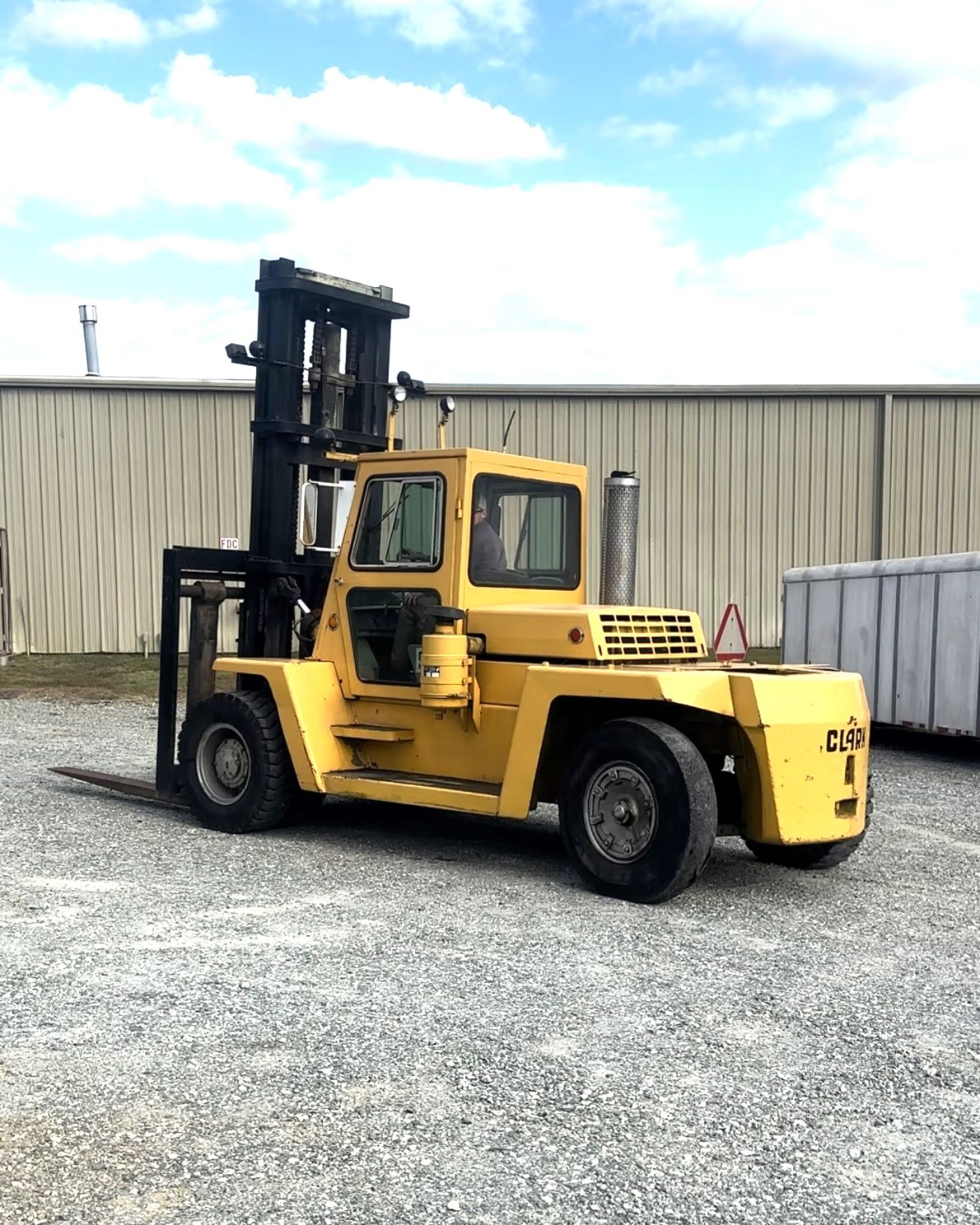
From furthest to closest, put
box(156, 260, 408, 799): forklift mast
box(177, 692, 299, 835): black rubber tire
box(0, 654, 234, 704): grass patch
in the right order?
box(0, 654, 234, 704): grass patch → box(156, 260, 408, 799): forklift mast → box(177, 692, 299, 835): black rubber tire

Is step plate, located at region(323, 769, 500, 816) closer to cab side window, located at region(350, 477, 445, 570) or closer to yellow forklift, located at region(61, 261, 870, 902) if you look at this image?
yellow forklift, located at region(61, 261, 870, 902)

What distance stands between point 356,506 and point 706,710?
275cm

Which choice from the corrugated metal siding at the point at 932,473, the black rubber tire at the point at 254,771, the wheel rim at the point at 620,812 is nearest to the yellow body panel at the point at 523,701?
the black rubber tire at the point at 254,771

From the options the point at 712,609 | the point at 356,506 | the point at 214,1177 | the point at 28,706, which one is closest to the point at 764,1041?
the point at 214,1177

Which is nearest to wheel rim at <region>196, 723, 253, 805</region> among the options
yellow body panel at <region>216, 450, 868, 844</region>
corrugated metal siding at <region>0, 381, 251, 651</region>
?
yellow body panel at <region>216, 450, 868, 844</region>

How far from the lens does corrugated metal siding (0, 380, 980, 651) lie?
22047 mm

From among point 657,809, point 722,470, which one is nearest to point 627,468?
point 722,470

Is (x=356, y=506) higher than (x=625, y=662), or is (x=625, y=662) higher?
(x=356, y=506)

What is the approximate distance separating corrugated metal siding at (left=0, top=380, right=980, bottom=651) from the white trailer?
5.64 meters

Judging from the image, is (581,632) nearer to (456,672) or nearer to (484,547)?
(456,672)

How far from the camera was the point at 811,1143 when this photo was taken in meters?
4.20

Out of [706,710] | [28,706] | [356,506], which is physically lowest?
[28,706]

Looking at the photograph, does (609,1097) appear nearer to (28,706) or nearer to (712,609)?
(28,706)

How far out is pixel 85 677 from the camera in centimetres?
2048
